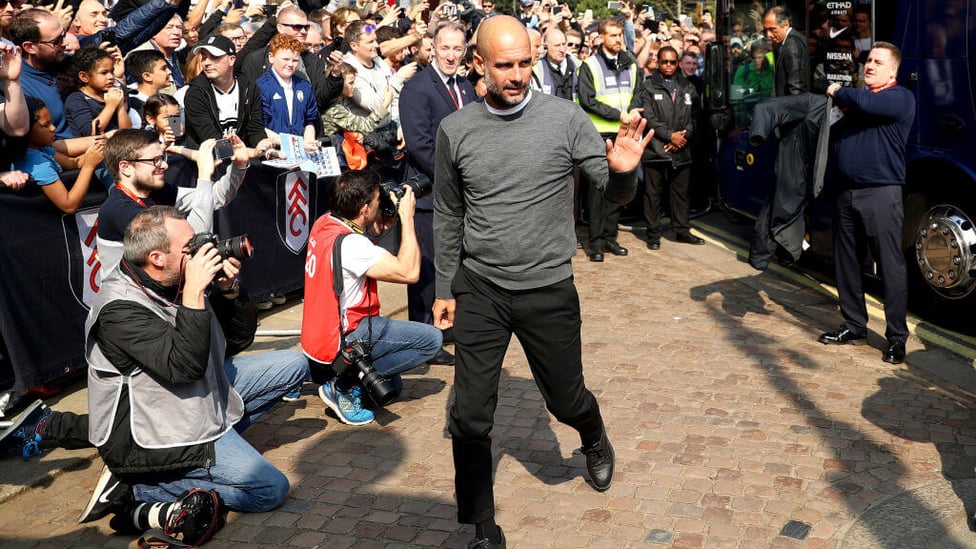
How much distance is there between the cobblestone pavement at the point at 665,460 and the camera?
457 centimetres

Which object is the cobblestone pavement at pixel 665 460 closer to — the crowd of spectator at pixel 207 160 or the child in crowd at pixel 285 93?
the crowd of spectator at pixel 207 160

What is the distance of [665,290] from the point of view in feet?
28.3

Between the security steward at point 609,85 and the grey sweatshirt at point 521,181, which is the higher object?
the grey sweatshirt at point 521,181

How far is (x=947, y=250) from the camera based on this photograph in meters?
7.24

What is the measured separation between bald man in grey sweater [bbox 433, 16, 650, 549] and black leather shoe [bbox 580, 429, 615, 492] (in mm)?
492

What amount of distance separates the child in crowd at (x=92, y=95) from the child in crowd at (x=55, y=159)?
0.34 m

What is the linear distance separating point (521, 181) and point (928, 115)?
14.2 feet

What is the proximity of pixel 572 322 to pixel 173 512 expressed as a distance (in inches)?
74.0

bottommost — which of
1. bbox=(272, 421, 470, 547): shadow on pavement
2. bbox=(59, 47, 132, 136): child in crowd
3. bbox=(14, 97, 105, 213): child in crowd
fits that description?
bbox=(272, 421, 470, 547): shadow on pavement

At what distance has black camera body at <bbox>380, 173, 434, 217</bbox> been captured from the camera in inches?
227

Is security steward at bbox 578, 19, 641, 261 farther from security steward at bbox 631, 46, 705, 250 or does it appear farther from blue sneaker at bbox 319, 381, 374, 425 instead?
blue sneaker at bbox 319, 381, 374, 425

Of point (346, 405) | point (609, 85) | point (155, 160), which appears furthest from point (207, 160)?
point (609, 85)

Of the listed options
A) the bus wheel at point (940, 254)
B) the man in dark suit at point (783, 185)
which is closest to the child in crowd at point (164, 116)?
the man in dark suit at point (783, 185)

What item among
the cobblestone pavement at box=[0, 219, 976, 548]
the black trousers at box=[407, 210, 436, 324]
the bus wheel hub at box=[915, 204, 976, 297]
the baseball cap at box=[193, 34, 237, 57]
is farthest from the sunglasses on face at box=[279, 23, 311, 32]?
the bus wheel hub at box=[915, 204, 976, 297]
